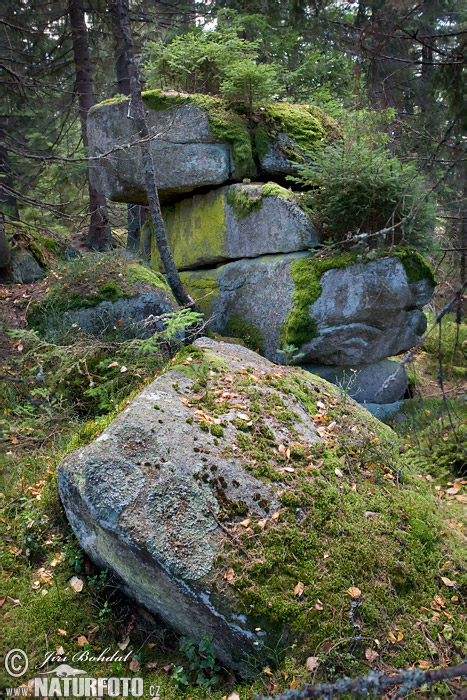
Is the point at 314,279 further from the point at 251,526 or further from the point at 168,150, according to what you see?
the point at 251,526

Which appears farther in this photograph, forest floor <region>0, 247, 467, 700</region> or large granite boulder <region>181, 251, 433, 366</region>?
large granite boulder <region>181, 251, 433, 366</region>

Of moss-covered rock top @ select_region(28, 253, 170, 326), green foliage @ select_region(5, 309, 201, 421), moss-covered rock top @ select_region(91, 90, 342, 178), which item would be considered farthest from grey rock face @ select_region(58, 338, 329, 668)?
moss-covered rock top @ select_region(91, 90, 342, 178)

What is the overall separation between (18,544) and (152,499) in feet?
4.25

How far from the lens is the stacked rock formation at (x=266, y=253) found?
6.44 meters

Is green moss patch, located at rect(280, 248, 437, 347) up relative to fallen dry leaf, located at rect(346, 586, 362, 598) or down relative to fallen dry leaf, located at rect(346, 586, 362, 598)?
up

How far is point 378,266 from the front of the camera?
20.8ft

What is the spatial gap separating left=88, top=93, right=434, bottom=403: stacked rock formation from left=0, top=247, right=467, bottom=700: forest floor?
83.7 inches

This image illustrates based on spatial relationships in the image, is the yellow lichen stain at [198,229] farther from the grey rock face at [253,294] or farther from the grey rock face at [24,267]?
the grey rock face at [24,267]

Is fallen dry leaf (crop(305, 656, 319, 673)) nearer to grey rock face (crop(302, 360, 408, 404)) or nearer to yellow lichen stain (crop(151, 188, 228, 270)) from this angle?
grey rock face (crop(302, 360, 408, 404))

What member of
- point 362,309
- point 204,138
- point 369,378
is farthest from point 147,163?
point 369,378

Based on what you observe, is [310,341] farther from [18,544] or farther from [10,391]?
[18,544]

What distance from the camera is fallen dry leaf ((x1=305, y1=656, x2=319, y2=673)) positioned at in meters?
2.48

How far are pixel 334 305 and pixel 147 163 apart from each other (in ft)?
10.3

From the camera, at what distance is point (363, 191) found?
6277mm
